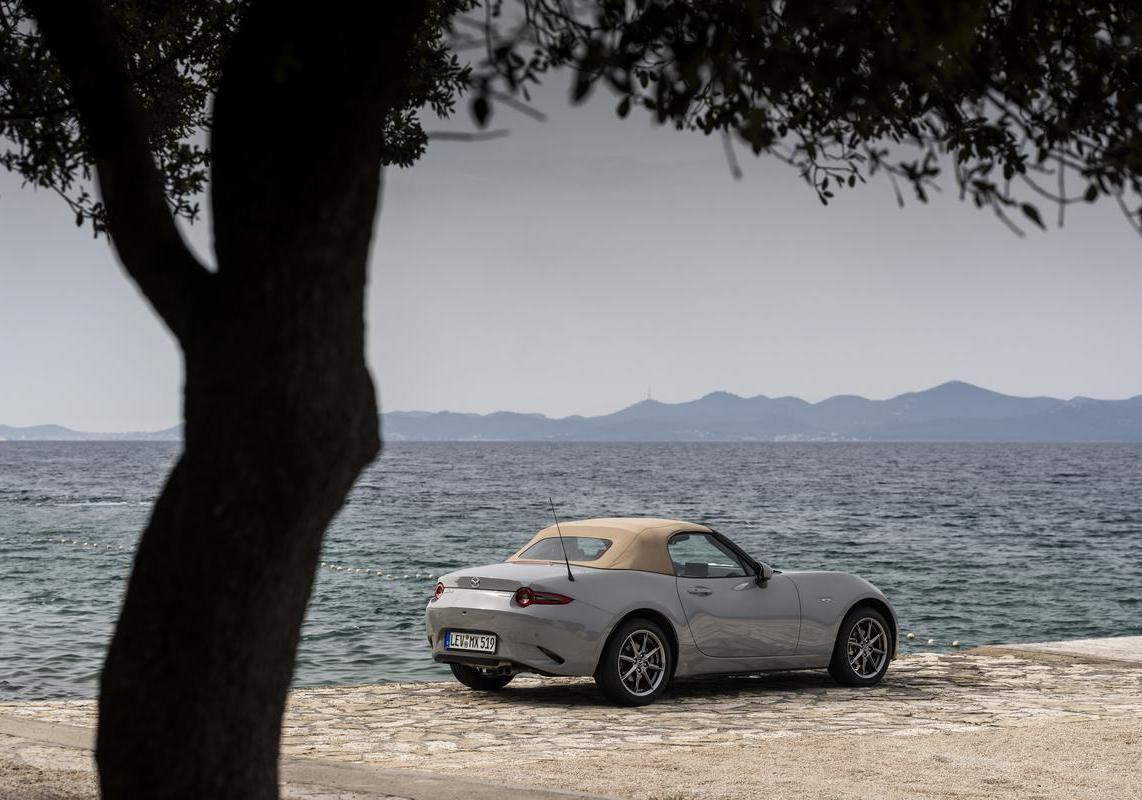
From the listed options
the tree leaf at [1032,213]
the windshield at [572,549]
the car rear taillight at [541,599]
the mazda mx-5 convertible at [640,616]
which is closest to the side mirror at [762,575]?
the mazda mx-5 convertible at [640,616]

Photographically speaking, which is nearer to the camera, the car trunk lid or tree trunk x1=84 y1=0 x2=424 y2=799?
tree trunk x1=84 y1=0 x2=424 y2=799

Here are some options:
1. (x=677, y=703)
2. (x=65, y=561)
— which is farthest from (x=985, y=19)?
(x=65, y=561)

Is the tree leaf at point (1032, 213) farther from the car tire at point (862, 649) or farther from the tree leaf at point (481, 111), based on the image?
the car tire at point (862, 649)

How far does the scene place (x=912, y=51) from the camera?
5680 millimetres

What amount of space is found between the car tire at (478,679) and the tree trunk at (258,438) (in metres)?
8.68

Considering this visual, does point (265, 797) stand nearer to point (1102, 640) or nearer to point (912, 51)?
point (912, 51)

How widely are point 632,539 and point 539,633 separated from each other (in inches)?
53.5

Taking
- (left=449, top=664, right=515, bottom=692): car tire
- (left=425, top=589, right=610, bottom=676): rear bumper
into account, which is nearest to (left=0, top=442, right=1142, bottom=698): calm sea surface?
(left=449, top=664, right=515, bottom=692): car tire

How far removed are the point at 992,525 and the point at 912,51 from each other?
51.2 meters

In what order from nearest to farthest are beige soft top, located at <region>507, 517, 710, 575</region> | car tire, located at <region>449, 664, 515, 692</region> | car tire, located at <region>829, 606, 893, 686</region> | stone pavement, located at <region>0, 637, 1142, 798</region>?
stone pavement, located at <region>0, 637, 1142, 798</region>
beige soft top, located at <region>507, 517, 710, 575</region>
car tire, located at <region>449, 664, 515, 692</region>
car tire, located at <region>829, 606, 893, 686</region>

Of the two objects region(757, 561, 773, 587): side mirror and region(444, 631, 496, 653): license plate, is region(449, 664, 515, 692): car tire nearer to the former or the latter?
region(444, 631, 496, 653): license plate

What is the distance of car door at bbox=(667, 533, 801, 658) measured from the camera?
11961 millimetres

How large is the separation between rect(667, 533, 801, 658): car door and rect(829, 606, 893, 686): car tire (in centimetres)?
61

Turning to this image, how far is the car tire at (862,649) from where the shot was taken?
12836 mm
